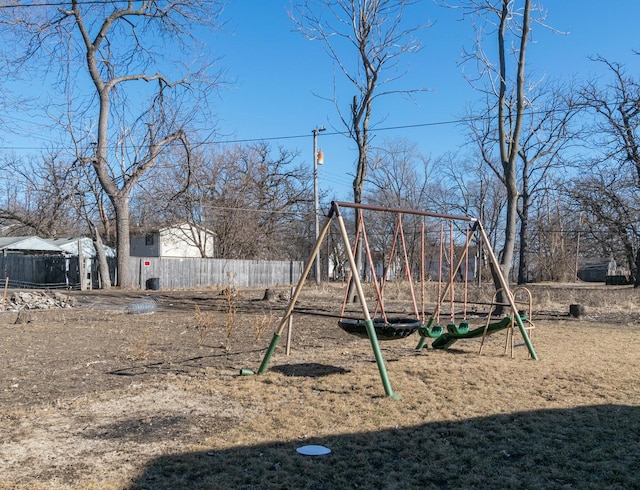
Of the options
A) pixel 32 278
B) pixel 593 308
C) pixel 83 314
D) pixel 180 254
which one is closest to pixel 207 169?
pixel 180 254

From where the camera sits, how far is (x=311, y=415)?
496 cm

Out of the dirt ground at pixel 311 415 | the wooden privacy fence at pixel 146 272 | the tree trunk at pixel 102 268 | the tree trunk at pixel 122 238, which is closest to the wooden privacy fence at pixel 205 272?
the wooden privacy fence at pixel 146 272

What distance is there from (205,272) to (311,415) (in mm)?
26900

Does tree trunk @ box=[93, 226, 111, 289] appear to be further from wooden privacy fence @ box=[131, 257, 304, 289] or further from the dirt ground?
the dirt ground

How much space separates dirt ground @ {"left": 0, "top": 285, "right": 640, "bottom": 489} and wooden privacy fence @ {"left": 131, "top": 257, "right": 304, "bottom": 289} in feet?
55.8

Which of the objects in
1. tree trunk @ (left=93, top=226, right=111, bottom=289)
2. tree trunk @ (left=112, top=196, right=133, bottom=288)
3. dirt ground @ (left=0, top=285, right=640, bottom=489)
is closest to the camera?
dirt ground @ (left=0, top=285, right=640, bottom=489)

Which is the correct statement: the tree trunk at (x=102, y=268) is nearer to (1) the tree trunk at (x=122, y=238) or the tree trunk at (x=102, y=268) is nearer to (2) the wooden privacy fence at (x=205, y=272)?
(1) the tree trunk at (x=122, y=238)

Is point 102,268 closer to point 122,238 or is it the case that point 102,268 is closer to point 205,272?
point 122,238

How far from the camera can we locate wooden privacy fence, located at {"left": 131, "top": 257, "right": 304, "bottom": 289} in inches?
1072

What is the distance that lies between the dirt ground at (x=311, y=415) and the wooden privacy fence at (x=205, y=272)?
17.0m

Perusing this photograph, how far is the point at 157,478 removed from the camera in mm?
3500

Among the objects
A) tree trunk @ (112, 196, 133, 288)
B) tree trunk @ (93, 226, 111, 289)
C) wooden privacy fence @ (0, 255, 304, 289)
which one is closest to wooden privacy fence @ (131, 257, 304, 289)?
wooden privacy fence @ (0, 255, 304, 289)

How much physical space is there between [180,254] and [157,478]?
4240cm

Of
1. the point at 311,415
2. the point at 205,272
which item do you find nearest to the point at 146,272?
the point at 205,272
